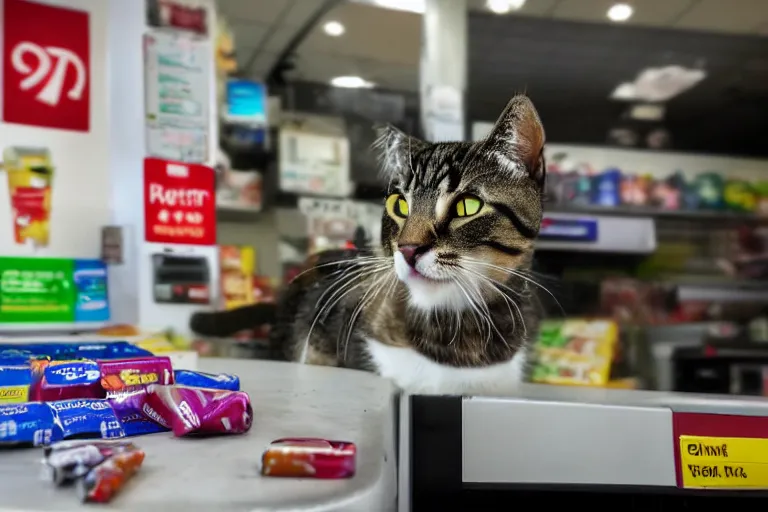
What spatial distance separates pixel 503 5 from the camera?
1307 millimetres

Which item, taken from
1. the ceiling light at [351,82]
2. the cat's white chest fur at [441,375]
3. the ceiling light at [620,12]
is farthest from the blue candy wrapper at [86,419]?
the ceiling light at [620,12]

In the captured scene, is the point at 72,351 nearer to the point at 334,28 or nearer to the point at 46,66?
the point at 46,66

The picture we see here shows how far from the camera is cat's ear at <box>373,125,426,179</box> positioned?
0.96 m

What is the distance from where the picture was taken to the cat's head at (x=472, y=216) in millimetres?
828

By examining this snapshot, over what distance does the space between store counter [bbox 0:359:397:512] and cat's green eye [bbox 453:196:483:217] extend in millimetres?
254

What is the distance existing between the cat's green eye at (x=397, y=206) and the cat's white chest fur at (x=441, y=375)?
0.19 m

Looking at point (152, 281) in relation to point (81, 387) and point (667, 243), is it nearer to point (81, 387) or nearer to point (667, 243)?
point (81, 387)

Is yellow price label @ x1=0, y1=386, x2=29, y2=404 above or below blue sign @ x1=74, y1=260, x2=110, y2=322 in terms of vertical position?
below

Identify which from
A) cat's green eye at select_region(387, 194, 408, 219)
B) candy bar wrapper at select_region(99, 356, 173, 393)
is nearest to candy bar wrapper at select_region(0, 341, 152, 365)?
candy bar wrapper at select_region(99, 356, 173, 393)

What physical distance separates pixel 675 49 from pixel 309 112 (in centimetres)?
86

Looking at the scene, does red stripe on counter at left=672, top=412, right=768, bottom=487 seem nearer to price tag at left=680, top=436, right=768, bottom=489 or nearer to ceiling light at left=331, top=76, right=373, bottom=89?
price tag at left=680, top=436, right=768, bottom=489

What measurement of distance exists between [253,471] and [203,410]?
4.3 inches

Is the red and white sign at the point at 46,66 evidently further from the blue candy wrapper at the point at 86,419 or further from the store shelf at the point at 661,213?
the store shelf at the point at 661,213

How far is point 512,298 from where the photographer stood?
2.98 feet
